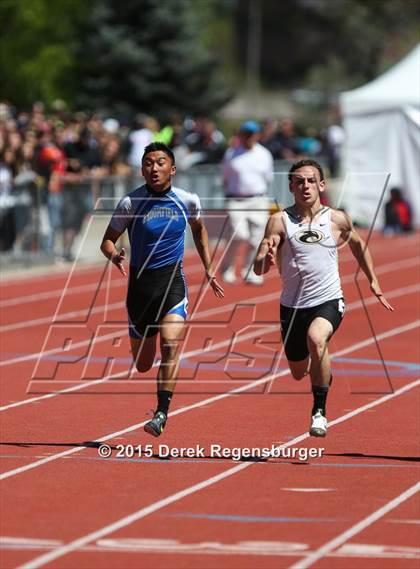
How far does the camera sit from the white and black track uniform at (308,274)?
38.4 feet

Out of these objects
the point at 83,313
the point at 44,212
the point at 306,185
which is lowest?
the point at 83,313

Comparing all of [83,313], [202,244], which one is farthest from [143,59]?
[202,244]

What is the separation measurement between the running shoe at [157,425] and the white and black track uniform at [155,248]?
0.66 meters

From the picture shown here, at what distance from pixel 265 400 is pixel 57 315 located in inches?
286

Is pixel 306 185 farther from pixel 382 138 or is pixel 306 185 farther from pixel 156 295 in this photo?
pixel 382 138

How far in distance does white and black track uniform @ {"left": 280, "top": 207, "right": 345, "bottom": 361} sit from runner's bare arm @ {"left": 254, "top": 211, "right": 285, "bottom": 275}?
5 centimetres

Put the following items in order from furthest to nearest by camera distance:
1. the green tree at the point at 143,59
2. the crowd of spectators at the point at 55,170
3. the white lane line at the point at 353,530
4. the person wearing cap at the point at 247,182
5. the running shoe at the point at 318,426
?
the green tree at the point at 143,59 → the crowd of spectators at the point at 55,170 → the person wearing cap at the point at 247,182 → the running shoe at the point at 318,426 → the white lane line at the point at 353,530

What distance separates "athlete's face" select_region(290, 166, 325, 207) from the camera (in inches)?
452

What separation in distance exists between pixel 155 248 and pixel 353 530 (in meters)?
3.32

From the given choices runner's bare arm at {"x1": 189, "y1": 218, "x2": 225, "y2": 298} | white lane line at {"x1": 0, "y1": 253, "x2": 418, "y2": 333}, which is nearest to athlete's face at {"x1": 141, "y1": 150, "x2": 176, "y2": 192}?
runner's bare arm at {"x1": 189, "y1": 218, "x2": 225, "y2": 298}

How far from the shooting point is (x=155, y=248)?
11711 millimetres

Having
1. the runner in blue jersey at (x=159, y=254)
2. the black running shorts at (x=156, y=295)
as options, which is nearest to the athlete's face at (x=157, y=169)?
the runner in blue jersey at (x=159, y=254)

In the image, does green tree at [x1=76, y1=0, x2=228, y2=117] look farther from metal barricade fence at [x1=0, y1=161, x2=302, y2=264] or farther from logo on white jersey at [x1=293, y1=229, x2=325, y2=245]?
logo on white jersey at [x1=293, y1=229, x2=325, y2=245]

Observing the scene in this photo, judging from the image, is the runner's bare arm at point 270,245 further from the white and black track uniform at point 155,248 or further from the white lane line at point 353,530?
the white lane line at point 353,530
